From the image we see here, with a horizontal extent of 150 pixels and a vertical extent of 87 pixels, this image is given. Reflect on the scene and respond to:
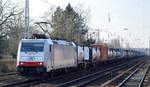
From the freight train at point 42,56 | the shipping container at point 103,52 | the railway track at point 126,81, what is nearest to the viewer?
the railway track at point 126,81

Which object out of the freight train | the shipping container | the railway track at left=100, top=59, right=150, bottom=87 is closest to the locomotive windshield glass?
the freight train

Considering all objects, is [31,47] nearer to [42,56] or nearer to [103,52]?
[42,56]

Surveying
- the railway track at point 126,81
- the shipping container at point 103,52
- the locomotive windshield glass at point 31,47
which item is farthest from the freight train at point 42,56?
the shipping container at point 103,52

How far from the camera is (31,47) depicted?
2483 centimetres

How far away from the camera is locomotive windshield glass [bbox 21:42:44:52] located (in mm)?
24688

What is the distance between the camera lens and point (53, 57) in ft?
85.9

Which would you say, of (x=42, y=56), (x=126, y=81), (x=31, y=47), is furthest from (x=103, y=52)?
(x=42, y=56)

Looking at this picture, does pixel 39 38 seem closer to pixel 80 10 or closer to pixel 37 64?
pixel 37 64

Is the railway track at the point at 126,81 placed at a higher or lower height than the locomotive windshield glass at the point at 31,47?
lower

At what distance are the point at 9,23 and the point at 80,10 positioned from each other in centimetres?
4136

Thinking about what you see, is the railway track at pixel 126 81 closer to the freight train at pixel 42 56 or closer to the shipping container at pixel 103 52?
the freight train at pixel 42 56

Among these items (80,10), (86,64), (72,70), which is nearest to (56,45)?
(72,70)

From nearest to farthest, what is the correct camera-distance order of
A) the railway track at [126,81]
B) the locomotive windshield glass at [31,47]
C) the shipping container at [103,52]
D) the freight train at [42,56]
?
1. the railway track at [126,81]
2. the freight train at [42,56]
3. the locomotive windshield glass at [31,47]
4. the shipping container at [103,52]

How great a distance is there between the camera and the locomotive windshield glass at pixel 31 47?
24688mm
